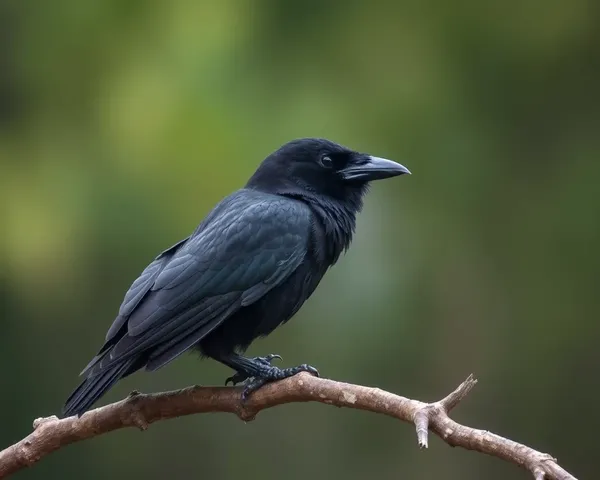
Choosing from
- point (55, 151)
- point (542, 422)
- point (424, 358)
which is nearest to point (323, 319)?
point (424, 358)

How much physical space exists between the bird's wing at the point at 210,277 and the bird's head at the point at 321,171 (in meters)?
0.16

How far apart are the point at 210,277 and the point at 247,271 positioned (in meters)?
0.13

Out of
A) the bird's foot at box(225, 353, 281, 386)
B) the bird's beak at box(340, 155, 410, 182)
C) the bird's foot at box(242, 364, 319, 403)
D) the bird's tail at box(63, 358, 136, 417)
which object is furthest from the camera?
the bird's beak at box(340, 155, 410, 182)

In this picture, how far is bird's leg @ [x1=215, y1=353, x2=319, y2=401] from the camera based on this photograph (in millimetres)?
2932

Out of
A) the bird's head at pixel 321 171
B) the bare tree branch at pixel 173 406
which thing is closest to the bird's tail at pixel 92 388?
the bare tree branch at pixel 173 406

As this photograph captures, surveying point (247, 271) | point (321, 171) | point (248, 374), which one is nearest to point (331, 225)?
point (321, 171)

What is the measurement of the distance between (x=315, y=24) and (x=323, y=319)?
1467 millimetres

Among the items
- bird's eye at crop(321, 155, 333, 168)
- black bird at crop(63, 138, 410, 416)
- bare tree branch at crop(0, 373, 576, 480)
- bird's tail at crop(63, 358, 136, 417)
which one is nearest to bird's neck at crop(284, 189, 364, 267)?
black bird at crop(63, 138, 410, 416)

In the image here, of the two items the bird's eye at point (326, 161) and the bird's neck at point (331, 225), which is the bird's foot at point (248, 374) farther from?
Answer: the bird's eye at point (326, 161)

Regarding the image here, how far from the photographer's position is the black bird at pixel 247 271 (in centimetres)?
295

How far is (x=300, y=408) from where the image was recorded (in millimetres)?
5059

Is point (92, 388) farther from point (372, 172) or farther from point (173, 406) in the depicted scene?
point (372, 172)

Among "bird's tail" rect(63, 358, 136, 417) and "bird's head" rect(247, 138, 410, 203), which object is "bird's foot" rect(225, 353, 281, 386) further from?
"bird's head" rect(247, 138, 410, 203)

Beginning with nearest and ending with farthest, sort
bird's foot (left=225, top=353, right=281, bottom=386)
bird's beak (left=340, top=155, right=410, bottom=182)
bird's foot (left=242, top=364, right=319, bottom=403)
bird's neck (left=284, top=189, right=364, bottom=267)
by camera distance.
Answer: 1. bird's foot (left=242, top=364, right=319, bottom=403)
2. bird's foot (left=225, top=353, right=281, bottom=386)
3. bird's neck (left=284, top=189, right=364, bottom=267)
4. bird's beak (left=340, top=155, right=410, bottom=182)
